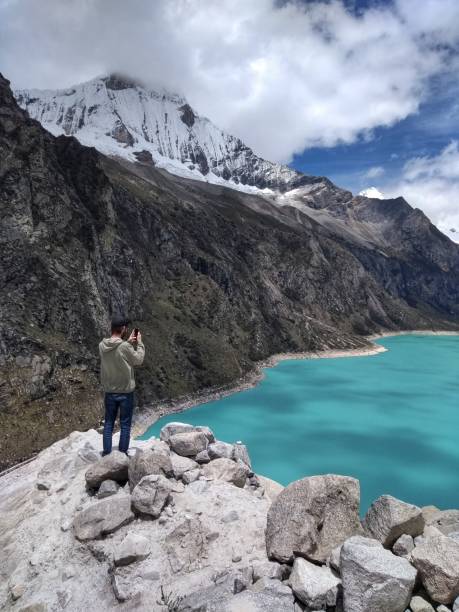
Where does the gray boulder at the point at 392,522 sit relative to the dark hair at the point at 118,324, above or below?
below

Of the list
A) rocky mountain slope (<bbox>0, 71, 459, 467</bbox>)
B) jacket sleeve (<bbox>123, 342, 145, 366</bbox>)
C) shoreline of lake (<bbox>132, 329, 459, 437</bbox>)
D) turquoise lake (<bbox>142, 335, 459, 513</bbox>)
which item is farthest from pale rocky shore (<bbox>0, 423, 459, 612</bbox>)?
shoreline of lake (<bbox>132, 329, 459, 437</bbox>)

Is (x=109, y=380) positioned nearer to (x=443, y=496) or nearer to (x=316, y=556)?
(x=316, y=556)

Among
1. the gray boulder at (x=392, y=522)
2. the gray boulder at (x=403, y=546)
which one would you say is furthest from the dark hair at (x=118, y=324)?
the gray boulder at (x=403, y=546)

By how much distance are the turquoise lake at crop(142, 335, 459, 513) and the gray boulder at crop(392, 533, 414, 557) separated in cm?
3016

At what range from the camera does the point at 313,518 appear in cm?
1059

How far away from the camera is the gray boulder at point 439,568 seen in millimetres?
8555

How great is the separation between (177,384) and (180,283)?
37.4 meters

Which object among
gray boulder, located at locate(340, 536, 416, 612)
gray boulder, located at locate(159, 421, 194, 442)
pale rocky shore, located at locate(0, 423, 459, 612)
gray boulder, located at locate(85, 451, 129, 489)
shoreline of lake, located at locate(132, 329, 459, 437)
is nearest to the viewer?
gray boulder, located at locate(340, 536, 416, 612)

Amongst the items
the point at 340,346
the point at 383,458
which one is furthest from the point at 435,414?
the point at 340,346

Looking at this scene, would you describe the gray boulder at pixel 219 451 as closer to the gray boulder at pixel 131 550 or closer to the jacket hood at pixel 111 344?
the gray boulder at pixel 131 550

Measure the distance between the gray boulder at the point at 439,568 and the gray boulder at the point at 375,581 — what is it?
25 cm

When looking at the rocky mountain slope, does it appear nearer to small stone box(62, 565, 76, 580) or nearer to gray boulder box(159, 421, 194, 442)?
gray boulder box(159, 421, 194, 442)

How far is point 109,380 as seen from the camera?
13984mm

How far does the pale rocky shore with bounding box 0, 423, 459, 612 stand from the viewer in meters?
8.80
